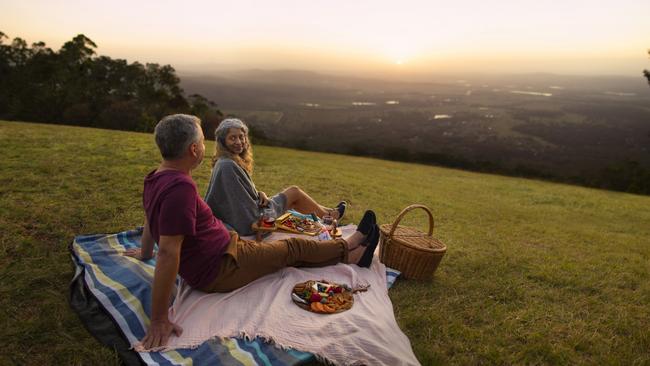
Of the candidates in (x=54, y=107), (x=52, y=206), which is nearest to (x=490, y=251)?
(x=52, y=206)

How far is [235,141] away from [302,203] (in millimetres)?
1782

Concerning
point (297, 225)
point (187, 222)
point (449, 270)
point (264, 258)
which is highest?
point (187, 222)

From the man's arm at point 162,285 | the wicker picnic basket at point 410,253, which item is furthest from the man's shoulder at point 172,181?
the wicker picnic basket at point 410,253

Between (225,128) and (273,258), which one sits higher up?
(225,128)

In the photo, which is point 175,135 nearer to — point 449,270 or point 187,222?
point 187,222

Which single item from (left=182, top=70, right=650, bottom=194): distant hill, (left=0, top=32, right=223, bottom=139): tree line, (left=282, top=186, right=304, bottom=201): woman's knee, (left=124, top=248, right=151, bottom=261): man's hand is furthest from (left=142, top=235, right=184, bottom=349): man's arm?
(left=182, top=70, right=650, bottom=194): distant hill

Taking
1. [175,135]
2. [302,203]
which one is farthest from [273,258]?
[302,203]

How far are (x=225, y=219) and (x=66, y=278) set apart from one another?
6.22ft

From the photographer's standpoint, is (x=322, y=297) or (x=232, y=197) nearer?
(x=322, y=297)

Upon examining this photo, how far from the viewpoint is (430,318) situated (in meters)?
4.14

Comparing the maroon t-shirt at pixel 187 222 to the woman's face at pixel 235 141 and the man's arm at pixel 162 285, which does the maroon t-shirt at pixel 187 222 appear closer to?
the man's arm at pixel 162 285

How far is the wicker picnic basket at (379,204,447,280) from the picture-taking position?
4.82 metres

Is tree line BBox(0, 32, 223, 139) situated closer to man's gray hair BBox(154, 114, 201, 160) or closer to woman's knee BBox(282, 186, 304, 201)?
woman's knee BBox(282, 186, 304, 201)

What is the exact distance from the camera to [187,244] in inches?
134
